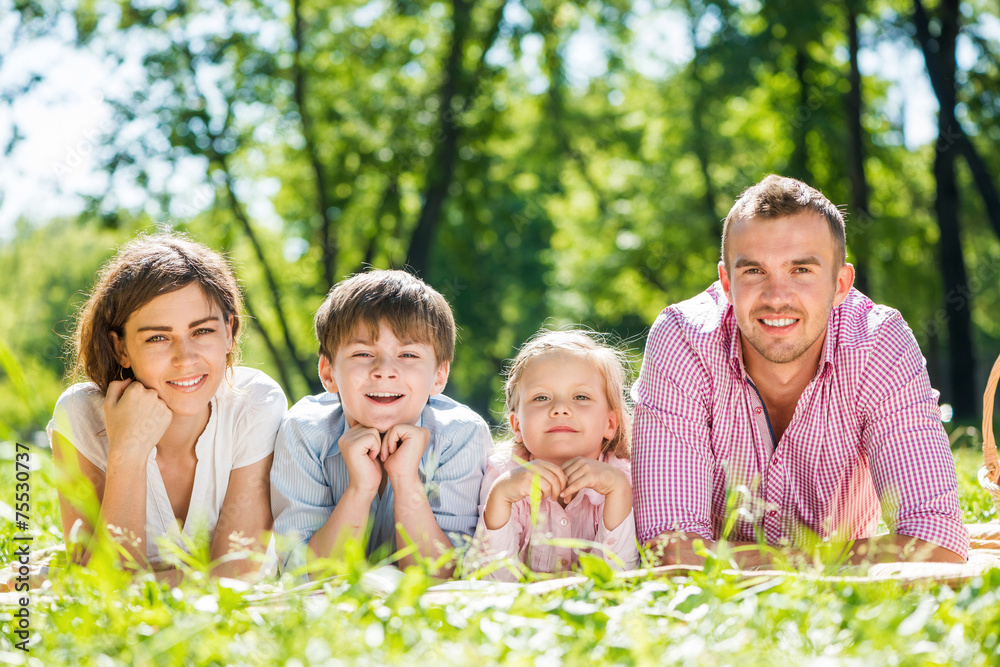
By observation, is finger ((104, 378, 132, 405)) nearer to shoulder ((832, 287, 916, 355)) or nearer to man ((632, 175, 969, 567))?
man ((632, 175, 969, 567))

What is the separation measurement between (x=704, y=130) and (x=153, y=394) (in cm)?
1512

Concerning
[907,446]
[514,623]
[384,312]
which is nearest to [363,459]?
[384,312]

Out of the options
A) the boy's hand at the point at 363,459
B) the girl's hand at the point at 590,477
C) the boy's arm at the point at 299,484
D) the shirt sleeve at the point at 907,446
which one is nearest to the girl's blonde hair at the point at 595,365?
the girl's hand at the point at 590,477

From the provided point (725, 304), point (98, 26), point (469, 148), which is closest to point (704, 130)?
point (469, 148)

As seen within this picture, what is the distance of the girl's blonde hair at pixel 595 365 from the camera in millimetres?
3207

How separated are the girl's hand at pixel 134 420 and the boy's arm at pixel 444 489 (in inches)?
32.9

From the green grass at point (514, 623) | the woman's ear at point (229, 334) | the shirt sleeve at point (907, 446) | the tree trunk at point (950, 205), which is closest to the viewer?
the green grass at point (514, 623)

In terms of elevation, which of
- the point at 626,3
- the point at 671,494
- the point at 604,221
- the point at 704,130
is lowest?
the point at 671,494

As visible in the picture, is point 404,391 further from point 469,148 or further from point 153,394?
point 469,148

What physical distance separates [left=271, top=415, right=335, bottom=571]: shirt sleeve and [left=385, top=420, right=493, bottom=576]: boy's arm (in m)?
0.32

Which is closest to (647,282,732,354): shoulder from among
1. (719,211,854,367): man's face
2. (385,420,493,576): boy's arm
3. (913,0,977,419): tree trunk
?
(719,211,854,367): man's face

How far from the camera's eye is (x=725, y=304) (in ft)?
10.8

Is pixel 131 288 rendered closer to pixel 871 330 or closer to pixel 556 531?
pixel 556 531

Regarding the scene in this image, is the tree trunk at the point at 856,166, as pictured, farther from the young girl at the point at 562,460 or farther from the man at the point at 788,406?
the young girl at the point at 562,460
